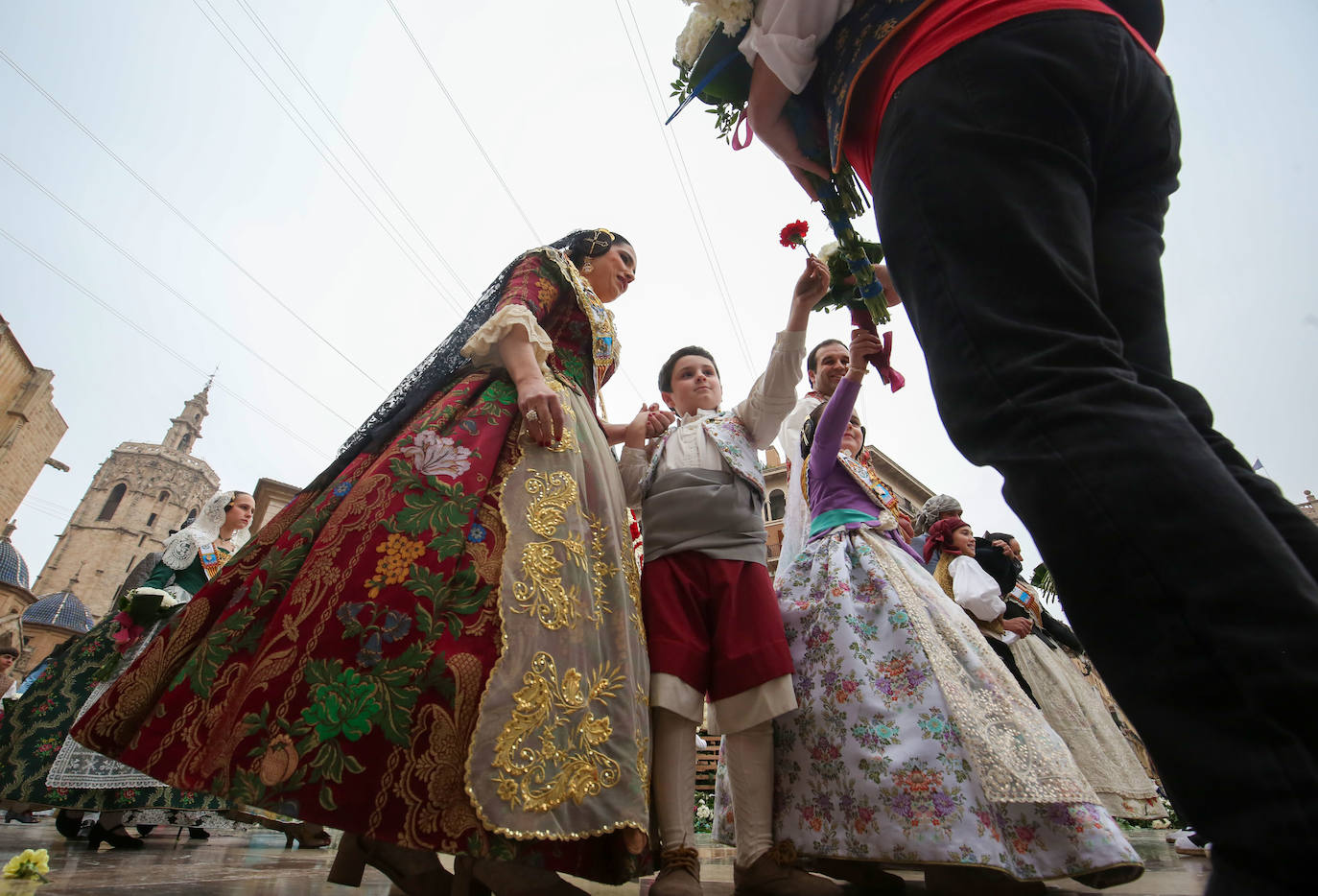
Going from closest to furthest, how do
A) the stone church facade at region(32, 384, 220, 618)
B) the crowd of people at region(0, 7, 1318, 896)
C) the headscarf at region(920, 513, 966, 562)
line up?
the crowd of people at region(0, 7, 1318, 896) → the headscarf at region(920, 513, 966, 562) → the stone church facade at region(32, 384, 220, 618)

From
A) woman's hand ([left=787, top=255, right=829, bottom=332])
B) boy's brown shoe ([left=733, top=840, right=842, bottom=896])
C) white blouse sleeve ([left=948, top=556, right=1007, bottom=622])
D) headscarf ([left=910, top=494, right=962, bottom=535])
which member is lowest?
boy's brown shoe ([left=733, top=840, right=842, bottom=896])

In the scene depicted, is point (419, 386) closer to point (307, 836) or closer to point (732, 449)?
point (732, 449)

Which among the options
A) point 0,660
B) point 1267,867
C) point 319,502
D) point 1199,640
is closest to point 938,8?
point 1199,640

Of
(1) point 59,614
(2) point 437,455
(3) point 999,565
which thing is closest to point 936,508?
(3) point 999,565

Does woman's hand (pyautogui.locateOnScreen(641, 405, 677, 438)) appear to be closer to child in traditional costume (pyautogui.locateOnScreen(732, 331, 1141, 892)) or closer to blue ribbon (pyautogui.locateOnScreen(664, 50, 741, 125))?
child in traditional costume (pyautogui.locateOnScreen(732, 331, 1141, 892))

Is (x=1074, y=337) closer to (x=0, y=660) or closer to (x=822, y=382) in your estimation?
(x=822, y=382)

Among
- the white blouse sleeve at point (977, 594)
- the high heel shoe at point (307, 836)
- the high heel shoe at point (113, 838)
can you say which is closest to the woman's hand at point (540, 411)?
the high heel shoe at point (307, 836)

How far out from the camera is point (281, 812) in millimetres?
1122

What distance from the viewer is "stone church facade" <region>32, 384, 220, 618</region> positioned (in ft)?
143

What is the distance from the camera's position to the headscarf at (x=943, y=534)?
4.32m

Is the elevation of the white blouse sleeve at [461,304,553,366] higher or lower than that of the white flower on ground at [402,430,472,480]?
higher

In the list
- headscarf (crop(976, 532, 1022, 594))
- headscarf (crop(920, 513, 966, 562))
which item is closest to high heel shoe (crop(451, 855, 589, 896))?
headscarf (crop(920, 513, 966, 562))

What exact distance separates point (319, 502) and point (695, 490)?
1.13m

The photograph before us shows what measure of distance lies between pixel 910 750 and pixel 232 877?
1.98m
